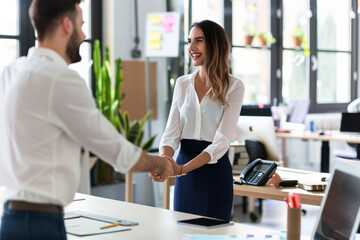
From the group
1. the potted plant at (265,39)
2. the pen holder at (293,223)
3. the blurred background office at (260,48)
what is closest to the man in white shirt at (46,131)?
the pen holder at (293,223)

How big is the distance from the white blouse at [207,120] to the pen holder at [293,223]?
3.52 ft

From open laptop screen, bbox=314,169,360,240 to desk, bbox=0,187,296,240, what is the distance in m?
0.34

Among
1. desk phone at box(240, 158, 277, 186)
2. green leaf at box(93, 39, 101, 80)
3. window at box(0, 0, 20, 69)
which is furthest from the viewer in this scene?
green leaf at box(93, 39, 101, 80)

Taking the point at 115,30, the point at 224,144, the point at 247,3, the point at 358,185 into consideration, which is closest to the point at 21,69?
the point at 358,185

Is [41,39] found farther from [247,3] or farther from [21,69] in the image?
[247,3]

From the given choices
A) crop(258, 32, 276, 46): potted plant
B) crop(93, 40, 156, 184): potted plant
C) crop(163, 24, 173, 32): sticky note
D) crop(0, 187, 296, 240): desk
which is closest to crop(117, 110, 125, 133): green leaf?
crop(93, 40, 156, 184): potted plant

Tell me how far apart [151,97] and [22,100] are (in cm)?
491

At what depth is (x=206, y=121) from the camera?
3207mm

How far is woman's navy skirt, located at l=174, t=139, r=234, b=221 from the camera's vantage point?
3.25 m

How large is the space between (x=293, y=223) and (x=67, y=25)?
1.01 m

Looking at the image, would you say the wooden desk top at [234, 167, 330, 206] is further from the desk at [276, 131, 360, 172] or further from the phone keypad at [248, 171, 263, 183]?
the desk at [276, 131, 360, 172]

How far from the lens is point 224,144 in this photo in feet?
10.2

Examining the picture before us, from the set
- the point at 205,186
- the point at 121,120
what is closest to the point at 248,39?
the point at 121,120

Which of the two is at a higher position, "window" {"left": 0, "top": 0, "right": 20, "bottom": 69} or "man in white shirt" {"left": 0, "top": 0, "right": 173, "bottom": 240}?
"window" {"left": 0, "top": 0, "right": 20, "bottom": 69}
